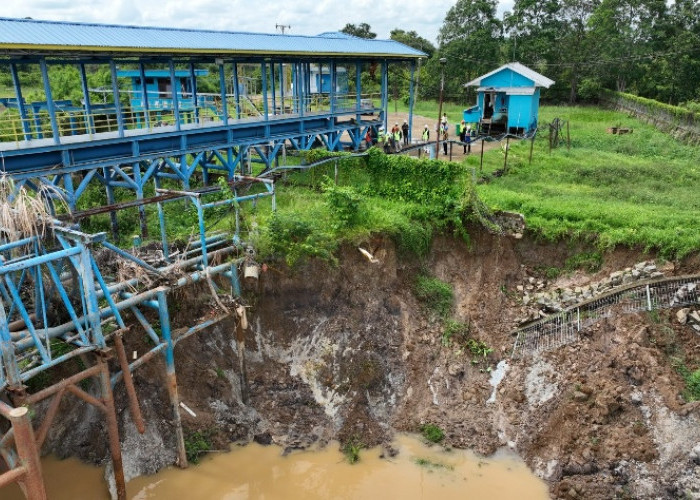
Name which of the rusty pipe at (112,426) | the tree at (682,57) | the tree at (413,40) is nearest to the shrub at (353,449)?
the rusty pipe at (112,426)

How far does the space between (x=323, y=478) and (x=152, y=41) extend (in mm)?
14050

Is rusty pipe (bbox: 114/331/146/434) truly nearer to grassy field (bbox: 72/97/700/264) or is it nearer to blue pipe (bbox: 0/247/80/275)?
blue pipe (bbox: 0/247/80/275)

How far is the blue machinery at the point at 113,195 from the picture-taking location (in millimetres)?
9438

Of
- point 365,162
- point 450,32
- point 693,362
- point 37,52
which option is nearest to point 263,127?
point 365,162

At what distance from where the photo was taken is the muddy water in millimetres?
11867

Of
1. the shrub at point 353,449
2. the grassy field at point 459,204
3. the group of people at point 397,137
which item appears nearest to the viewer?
the shrub at point 353,449

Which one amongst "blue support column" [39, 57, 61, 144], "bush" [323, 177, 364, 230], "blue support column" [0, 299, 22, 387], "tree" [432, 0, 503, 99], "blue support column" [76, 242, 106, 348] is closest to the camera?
"blue support column" [0, 299, 22, 387]

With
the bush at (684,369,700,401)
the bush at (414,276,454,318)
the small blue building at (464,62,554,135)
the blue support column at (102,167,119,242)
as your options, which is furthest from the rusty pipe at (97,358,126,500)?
the small blue building at (464,62,554,135)

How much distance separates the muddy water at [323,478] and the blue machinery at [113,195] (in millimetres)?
800

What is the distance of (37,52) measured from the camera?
1460 cm

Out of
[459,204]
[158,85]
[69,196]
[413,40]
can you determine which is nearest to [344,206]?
[459,204]

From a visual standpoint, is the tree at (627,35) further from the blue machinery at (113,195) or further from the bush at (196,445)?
the bush at (196,445)

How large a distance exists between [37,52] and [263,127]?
8.89 meters

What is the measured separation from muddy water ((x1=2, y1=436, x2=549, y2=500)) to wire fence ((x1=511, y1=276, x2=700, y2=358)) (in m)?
3.51
